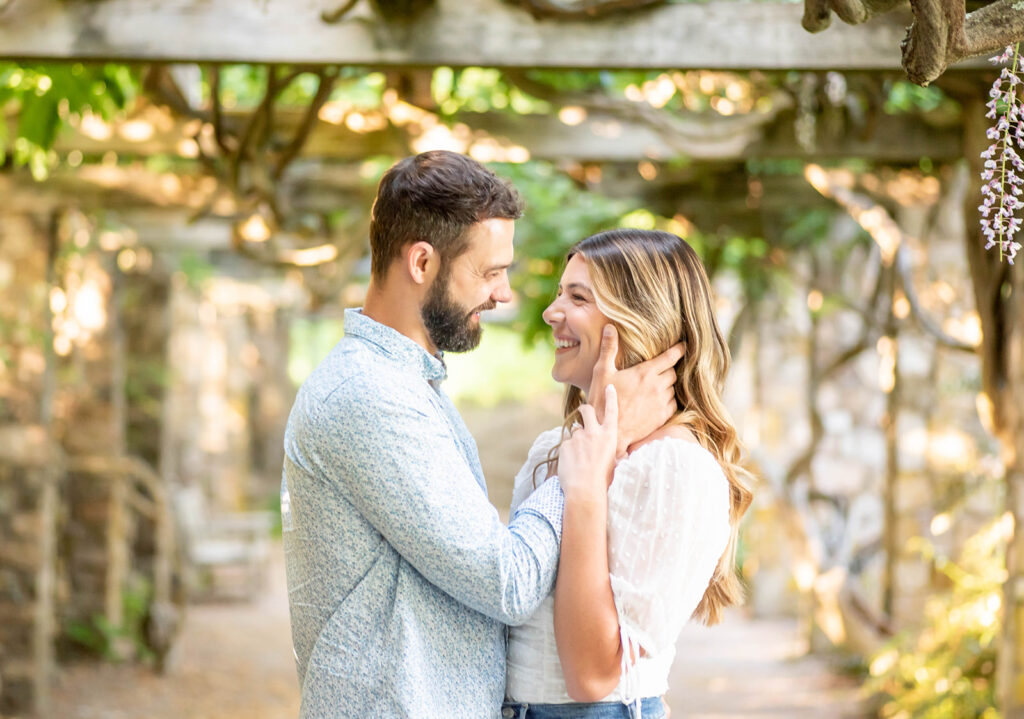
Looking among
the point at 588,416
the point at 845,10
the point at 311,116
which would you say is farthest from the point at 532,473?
the point at 311,116

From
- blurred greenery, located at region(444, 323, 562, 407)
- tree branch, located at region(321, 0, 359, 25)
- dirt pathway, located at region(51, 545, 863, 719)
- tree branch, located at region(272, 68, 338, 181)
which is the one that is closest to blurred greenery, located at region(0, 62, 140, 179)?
tree branch, located at region(272, 68, 338, 181)

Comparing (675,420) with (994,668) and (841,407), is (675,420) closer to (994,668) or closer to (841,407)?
(994,668)

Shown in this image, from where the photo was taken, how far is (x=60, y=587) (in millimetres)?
7105

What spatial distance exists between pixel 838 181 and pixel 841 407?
10.8 feet

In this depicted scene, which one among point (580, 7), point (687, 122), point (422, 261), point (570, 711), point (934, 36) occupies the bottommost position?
point (570, 711)

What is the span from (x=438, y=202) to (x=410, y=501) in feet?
1.50

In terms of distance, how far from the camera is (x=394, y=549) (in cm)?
166

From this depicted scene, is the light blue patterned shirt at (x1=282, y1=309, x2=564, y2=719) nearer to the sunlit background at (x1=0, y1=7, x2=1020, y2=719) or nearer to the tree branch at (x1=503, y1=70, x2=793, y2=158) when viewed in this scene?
the sunlit background at (x1=0, y1=7, x2=1020, y2=719)

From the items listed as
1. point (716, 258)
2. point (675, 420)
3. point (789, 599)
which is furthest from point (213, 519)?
point (675, 420)

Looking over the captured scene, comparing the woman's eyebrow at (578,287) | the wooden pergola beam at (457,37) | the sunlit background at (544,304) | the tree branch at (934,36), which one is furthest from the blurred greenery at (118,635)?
the tree branch at (934,36)

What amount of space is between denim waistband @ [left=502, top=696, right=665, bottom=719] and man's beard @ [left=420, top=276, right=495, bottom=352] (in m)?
0.57

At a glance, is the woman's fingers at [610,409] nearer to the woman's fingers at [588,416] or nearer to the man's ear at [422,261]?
the woman's fingers at [588,416]

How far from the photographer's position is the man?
1579mm

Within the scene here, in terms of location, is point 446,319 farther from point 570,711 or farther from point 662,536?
point 570,711
